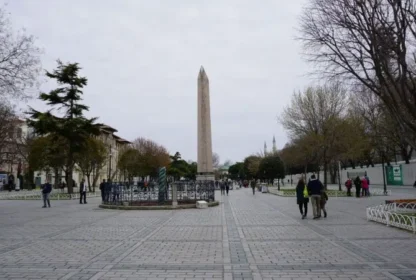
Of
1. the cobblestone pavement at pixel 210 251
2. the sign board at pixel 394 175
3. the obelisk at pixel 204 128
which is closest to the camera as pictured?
the cobblestone pavement at pixel 210 251

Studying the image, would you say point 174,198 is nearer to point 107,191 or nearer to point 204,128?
point 107,191

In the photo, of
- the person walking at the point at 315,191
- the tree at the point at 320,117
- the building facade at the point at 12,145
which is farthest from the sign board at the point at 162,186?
the building facade at the point at 12,145

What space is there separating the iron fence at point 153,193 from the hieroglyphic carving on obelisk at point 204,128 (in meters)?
8.62

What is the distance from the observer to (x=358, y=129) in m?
42.4

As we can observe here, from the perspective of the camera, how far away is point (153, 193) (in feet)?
82.8

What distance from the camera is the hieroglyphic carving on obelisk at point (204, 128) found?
3381 centimetres

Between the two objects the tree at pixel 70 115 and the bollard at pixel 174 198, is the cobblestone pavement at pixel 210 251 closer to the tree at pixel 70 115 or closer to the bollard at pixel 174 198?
the bollard at pixel 174 198

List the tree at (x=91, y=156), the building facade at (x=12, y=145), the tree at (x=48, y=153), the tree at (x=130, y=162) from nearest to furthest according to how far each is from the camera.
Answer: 1. the tree at (x=48, y=153)
2. the tree at (x=91, y=156)
3. the building facade at (x=12, y=145)
4. the tree at (x=130, y=162)

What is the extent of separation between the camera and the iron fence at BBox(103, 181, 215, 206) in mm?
24188

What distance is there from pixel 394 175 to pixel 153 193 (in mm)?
37406

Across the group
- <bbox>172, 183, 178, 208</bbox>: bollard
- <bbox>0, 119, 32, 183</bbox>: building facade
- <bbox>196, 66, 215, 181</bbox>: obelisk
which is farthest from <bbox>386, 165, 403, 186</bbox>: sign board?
<bbox>0, 119, 32, 183</bbox>: building facade

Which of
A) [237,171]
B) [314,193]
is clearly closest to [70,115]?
[314,193]

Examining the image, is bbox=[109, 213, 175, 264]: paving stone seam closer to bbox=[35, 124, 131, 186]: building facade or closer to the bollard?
the bollard

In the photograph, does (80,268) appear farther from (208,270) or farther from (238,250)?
(238,250)
